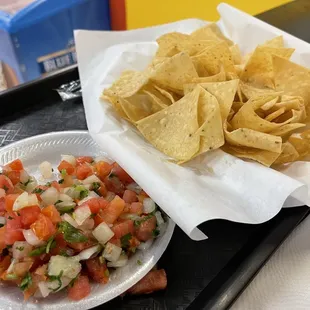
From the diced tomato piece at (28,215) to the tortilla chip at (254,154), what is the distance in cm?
54

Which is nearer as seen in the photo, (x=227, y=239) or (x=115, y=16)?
(x=227, y=239)

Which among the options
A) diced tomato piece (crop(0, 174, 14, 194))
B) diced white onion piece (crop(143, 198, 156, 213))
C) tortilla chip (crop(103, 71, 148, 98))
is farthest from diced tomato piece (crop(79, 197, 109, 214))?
tortilla chip (crop(103, 71, 148, 98))

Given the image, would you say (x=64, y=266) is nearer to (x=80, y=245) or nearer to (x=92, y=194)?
(x=80, y=245)

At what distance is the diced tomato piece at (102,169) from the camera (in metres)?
1.16

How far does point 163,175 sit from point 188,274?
9.9 inches

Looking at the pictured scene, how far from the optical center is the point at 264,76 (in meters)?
1.40

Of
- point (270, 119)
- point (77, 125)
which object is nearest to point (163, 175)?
point (270, 119)

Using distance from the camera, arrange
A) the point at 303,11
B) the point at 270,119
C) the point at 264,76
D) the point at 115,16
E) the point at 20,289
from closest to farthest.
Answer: the point at 20,289, the point at 270,119, the point at 264,76, the point at 303,11, the point at 115,16

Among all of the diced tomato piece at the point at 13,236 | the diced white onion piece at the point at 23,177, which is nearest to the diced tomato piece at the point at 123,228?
the diced tomato piece at the point at 13,236

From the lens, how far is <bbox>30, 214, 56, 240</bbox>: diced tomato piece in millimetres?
911

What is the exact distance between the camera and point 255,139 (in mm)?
1130

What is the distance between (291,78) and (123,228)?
2.42ft

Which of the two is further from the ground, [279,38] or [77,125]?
[279,38]

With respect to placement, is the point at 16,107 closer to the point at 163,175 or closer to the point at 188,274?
the point at 163,175
